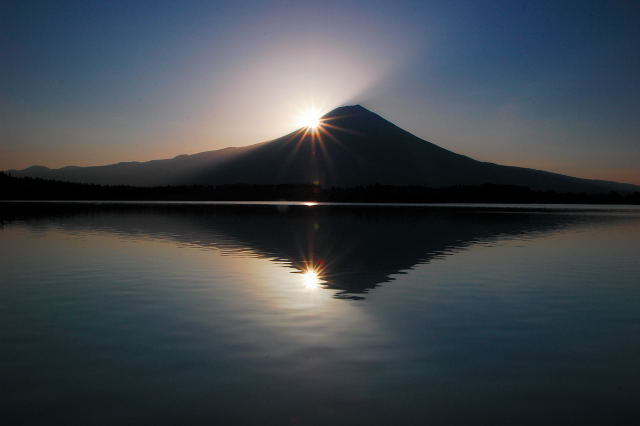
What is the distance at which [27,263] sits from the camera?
27.0 meters

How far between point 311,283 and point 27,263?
15788 mm

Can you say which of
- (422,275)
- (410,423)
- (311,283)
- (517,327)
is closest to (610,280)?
(422,275)

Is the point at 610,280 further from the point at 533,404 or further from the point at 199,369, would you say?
the point at 199,369

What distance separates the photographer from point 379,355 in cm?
1145

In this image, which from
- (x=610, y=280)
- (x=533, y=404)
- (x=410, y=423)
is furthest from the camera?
(x=610, y=280)

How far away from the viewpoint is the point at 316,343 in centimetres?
1241

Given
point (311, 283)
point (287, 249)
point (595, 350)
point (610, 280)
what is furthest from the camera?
point (287, 249)

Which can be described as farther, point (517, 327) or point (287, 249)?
point (287, 249)

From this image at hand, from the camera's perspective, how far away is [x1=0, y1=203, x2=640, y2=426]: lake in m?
8.66

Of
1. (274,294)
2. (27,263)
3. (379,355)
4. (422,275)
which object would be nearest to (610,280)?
(422,275)

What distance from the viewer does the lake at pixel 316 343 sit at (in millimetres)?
8656

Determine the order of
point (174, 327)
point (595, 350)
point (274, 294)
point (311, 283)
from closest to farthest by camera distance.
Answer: point (595, 350) < point (174, 327) < point (274, 294) < point (311, 283)

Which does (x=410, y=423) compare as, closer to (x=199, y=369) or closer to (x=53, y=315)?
(x=199, y=369)

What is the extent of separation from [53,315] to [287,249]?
19.9 meters
